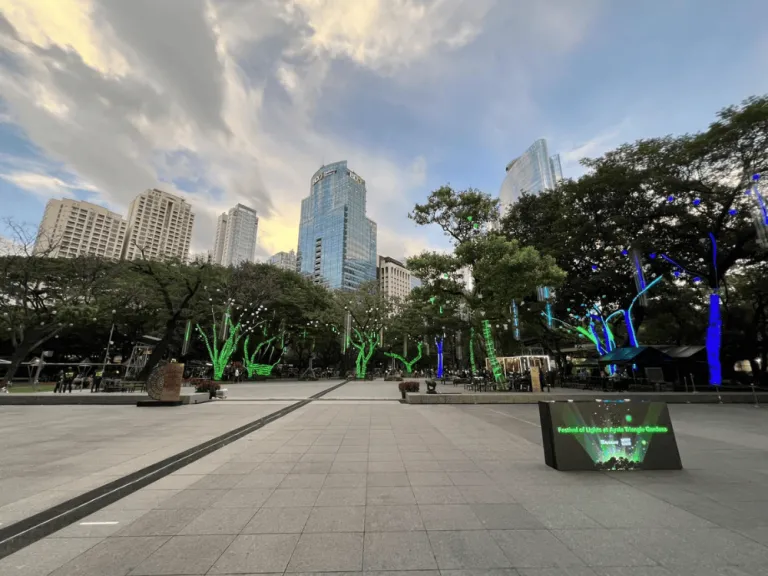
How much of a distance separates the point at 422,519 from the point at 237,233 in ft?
295

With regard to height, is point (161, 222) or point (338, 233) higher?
point (338, 233)

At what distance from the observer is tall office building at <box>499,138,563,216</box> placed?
40719 mm

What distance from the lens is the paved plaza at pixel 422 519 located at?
273 centimetres

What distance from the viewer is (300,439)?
7664 mm

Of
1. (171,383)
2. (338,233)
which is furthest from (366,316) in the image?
(338,233)

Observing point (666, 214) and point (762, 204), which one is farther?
point (666, 214)

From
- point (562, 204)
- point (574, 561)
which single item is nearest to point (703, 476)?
point (574, 561)

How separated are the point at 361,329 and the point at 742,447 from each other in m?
33.4

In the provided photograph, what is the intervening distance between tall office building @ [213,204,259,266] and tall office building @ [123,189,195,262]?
23.7m

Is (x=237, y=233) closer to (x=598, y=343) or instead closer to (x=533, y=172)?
(x=533, y=172)

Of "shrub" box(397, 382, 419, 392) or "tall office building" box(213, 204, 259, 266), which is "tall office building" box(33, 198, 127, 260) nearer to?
"shrub" box(397, 382, 419, 392)

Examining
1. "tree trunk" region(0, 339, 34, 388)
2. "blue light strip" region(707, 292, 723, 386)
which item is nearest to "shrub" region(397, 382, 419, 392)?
"blue light strip" region(707, 292, 723, 386)

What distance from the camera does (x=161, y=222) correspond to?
174ft

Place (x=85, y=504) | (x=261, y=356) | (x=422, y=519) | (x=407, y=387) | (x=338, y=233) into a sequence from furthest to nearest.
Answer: (x=338, y=233)
(x=261, y=356)
(x=407, y=387)
(x=85, y=504)
(x=422, y=519)
